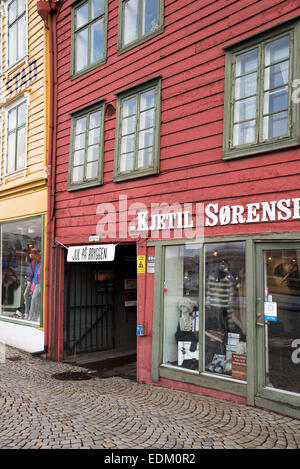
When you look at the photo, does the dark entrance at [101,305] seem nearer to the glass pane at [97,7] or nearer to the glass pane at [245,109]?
the glass pane at [245,109]

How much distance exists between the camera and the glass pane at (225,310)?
6.18 metres

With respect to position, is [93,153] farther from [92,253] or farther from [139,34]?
[139,34]

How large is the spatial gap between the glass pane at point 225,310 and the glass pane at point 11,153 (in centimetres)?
731

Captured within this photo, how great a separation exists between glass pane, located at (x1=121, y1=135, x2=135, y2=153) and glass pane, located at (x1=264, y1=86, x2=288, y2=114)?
9.37ft

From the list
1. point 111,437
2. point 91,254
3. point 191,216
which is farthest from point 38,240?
point 111,437

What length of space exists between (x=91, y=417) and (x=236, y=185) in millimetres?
3766

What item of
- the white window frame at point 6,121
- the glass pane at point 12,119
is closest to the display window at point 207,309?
the white window frame at point 6,121

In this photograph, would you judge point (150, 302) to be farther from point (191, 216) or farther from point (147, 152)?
point (147, 152)

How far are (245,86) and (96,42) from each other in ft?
14.5

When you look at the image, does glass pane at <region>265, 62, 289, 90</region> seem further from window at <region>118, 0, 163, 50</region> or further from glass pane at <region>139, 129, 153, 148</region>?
window at <region>118, 0, 163, 50</region>

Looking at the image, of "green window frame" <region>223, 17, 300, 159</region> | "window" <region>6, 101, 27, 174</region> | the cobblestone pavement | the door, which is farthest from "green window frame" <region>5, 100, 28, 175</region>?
the door

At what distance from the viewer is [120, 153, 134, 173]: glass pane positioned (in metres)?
8.15

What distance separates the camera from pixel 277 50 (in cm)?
600

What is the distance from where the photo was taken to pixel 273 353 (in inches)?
227
